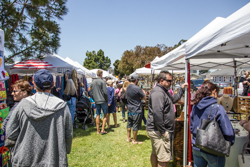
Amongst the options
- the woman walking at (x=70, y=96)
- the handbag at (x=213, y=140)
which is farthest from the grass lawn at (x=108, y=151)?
the handbag at (x=213, y=140)

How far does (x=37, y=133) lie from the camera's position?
5.72 feet

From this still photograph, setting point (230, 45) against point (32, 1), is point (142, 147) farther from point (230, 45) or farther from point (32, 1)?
point (32, 1)

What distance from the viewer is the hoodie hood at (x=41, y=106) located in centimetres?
170

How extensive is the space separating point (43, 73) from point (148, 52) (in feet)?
90.8

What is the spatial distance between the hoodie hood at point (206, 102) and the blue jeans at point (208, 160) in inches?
22.5

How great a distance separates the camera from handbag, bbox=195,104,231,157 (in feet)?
6.40

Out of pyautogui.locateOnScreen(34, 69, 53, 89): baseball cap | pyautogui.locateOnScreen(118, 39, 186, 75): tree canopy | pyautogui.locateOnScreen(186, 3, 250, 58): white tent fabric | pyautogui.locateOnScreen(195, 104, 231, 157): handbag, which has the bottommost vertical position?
pyautogui.locateOnScreen(195, 104, 231, 157): handbag

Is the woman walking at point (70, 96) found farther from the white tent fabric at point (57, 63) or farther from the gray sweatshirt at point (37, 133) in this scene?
the gray sweatshirt at point (37, 133)

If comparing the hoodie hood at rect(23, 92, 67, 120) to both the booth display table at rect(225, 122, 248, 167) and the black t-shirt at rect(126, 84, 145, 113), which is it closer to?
the booth display table at rect(225, 122, 248, 167)

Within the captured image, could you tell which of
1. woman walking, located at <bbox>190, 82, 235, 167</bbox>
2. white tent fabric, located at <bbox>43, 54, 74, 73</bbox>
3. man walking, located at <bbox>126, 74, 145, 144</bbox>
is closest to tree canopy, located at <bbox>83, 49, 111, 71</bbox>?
white tent fabric, located at <bbox>43, 54, 74, 73</bbox>

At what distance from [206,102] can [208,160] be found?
0.70m

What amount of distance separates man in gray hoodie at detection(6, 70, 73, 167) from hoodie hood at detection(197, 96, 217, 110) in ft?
5.37

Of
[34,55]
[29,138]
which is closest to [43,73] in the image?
[29,138]

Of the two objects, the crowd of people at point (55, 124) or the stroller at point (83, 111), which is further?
the stroller at point (83, 111)
